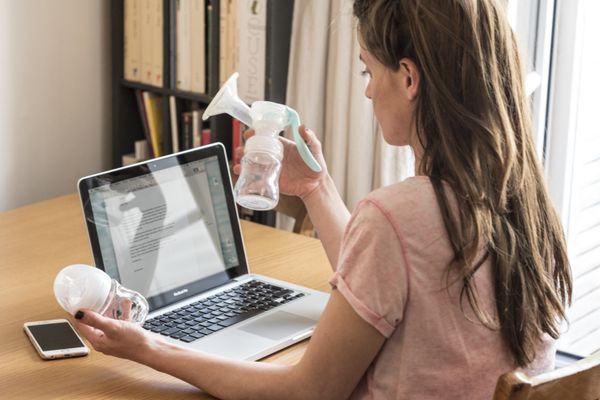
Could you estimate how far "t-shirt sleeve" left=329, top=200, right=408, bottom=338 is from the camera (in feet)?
4.00

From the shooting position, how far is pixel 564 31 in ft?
7.97

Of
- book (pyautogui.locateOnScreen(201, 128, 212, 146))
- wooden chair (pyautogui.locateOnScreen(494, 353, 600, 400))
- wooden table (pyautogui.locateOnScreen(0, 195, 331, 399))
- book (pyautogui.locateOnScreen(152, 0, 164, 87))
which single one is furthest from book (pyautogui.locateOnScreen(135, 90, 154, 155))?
wooden chair (pyautogui.locateOnScreen(494, 353, 600, 400))

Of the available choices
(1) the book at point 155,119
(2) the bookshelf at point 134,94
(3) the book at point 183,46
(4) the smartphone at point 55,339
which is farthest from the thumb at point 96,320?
(1) the book at point 155,119

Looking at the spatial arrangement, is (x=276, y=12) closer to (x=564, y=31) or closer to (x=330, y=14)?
(x=330, y=14)

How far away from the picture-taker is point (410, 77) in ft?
4.16

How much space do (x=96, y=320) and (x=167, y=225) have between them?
Answer: 0.34m

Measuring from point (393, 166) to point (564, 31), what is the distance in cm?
54

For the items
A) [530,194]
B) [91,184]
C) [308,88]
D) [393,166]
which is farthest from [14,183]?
[530,194]

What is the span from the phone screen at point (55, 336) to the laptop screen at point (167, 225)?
0.12 m

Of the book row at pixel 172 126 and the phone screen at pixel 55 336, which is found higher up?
the book row at pixel 172 126

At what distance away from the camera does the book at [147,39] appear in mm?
2883

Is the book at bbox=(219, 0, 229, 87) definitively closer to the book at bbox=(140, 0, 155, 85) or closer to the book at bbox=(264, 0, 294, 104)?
the book at bbox=(264, 0, 294, 104)

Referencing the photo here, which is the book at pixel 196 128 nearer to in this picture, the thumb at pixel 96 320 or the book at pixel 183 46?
the book at pixel 183 46

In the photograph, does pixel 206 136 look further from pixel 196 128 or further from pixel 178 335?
pixel 178 335
